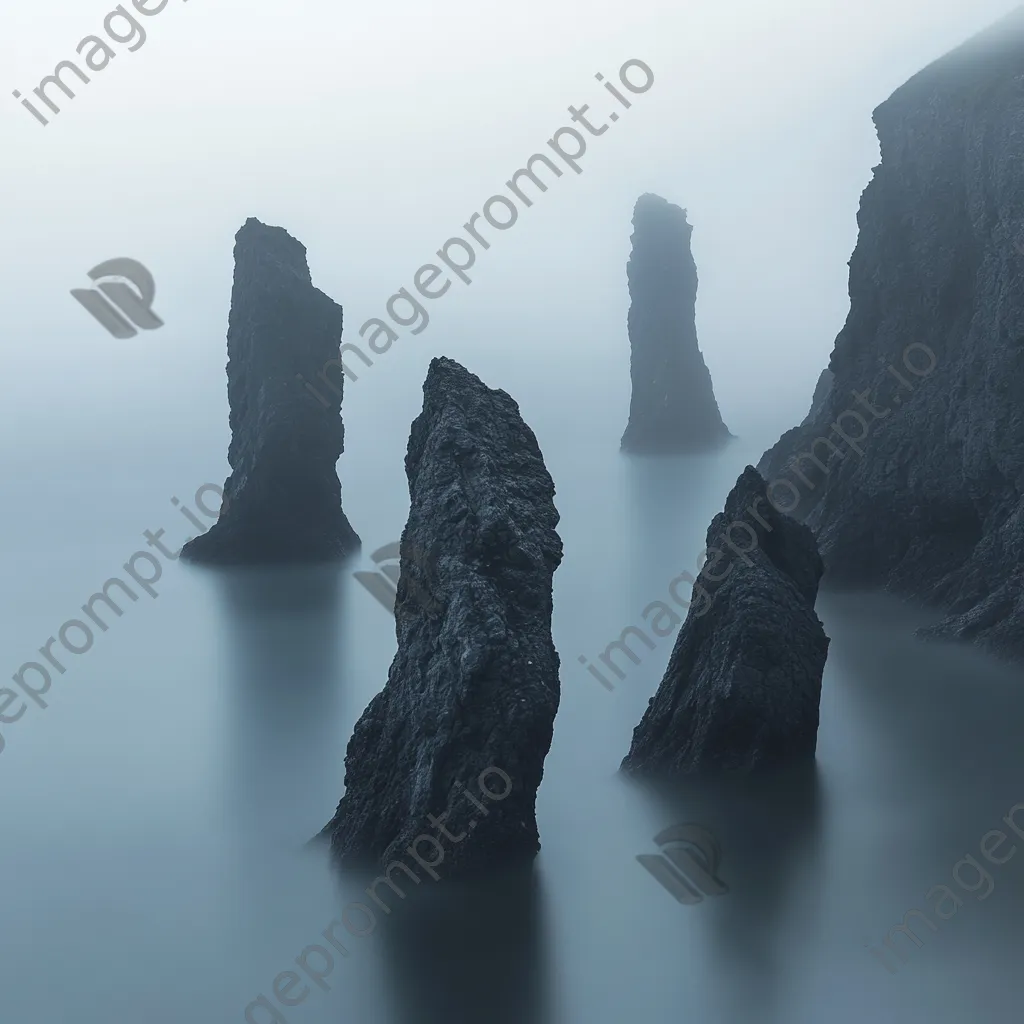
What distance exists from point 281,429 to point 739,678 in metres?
24.9

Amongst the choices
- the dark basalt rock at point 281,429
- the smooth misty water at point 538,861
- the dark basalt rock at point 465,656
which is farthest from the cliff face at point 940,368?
the dark basalt rock at point 281,429

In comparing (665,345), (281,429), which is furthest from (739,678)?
(665,345)

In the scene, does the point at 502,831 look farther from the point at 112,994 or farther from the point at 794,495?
the point at 794,495

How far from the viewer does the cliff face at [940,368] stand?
29.2 meters

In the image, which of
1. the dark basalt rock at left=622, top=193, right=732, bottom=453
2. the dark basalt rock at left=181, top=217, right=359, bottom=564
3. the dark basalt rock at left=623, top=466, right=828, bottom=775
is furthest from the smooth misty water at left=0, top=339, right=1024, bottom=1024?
the dark basalt rock at left=622, top=193, right=732, bottom=453

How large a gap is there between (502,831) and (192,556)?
2842 cm

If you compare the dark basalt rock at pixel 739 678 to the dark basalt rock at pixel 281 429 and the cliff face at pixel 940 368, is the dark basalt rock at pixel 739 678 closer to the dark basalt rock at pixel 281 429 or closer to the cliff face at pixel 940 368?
the cliff face at pixel 940 368

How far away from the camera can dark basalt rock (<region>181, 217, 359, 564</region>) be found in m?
41.6

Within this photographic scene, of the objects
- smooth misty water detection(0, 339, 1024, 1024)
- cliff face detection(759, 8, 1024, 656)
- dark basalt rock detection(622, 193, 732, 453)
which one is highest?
dark basalt rock detection(622, 193, 732, 453)

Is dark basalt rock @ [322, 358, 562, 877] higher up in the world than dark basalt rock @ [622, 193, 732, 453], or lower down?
lower down

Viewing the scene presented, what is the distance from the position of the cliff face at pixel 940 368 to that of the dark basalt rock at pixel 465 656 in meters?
12.7

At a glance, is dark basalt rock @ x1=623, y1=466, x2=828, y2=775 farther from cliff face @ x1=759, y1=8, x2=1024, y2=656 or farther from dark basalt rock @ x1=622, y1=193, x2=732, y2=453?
dark basalt rock @ x1=622, y1=193, x2=732, y2=453

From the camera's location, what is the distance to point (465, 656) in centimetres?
1586

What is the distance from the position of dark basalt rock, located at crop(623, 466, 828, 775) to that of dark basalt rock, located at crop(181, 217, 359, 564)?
22672 mm
